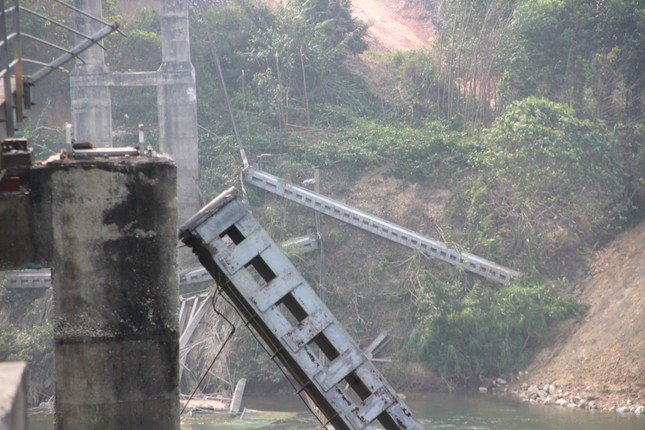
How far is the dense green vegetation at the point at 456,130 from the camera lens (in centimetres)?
2561

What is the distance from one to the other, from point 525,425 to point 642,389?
3.33 meters

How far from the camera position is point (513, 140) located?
28.0 m

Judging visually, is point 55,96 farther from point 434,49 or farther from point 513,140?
point 513,140

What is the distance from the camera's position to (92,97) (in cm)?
2948

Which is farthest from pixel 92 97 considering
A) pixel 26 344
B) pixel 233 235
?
pixel 233 235

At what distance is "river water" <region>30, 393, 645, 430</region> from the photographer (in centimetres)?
2114

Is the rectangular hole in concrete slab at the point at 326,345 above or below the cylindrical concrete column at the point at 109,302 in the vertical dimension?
below

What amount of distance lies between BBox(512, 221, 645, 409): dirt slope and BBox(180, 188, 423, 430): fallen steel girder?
17.5 meters

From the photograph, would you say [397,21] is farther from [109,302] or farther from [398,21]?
[109,302]

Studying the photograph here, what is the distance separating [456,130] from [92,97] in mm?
10995

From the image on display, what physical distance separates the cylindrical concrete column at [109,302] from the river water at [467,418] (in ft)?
53.4

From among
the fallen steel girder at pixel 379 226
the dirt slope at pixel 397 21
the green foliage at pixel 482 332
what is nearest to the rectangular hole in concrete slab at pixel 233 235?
the green foliage at pixel 482 332

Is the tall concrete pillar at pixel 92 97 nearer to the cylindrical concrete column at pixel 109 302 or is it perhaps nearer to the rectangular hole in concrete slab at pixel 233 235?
the rectangular hole in concrete slab at pixel 233 235

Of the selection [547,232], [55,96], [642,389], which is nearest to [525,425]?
[642,389]
